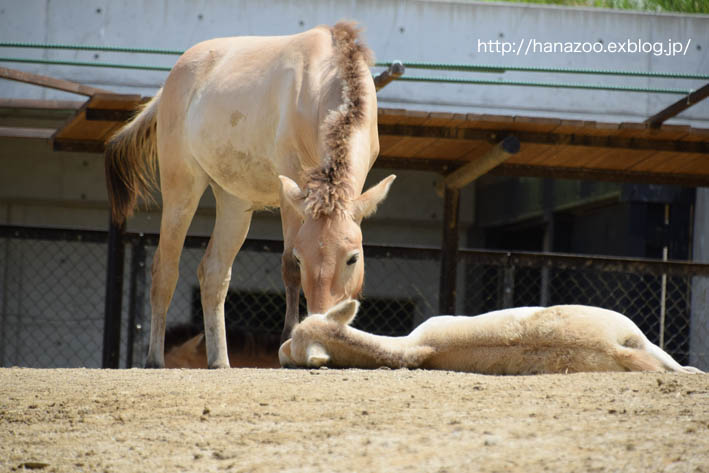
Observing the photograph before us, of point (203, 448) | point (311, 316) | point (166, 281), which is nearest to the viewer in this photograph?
point (203, 448)

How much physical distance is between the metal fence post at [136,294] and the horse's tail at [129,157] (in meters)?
0.66

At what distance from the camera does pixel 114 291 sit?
7.22m

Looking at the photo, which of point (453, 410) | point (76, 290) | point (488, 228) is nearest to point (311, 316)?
point (453, 410)

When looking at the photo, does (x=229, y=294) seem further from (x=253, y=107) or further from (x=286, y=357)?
(x=286, y=357)

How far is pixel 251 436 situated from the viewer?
2721 mm

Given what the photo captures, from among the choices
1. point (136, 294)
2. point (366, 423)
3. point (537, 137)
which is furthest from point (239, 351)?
point (366, 423)

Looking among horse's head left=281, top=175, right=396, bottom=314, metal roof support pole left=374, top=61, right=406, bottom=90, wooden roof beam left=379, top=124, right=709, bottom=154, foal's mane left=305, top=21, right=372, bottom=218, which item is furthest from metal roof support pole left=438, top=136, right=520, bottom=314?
horse's head left=281, top=175, right=396, bottom=314

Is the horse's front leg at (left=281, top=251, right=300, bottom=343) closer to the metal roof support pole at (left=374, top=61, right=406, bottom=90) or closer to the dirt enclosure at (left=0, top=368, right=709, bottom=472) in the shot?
the dirt enclosure at (left=0, top=368, right=709, bottom=472)

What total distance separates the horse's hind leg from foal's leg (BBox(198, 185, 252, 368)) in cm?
21

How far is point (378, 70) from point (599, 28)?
2.38 meters

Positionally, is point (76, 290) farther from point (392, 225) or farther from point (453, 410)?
point (453, 410)

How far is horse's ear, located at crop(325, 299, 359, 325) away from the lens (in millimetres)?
3574

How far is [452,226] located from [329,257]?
353 cm

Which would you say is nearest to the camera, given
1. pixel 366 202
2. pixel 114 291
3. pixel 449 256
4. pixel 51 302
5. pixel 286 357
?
pixel 286 357
